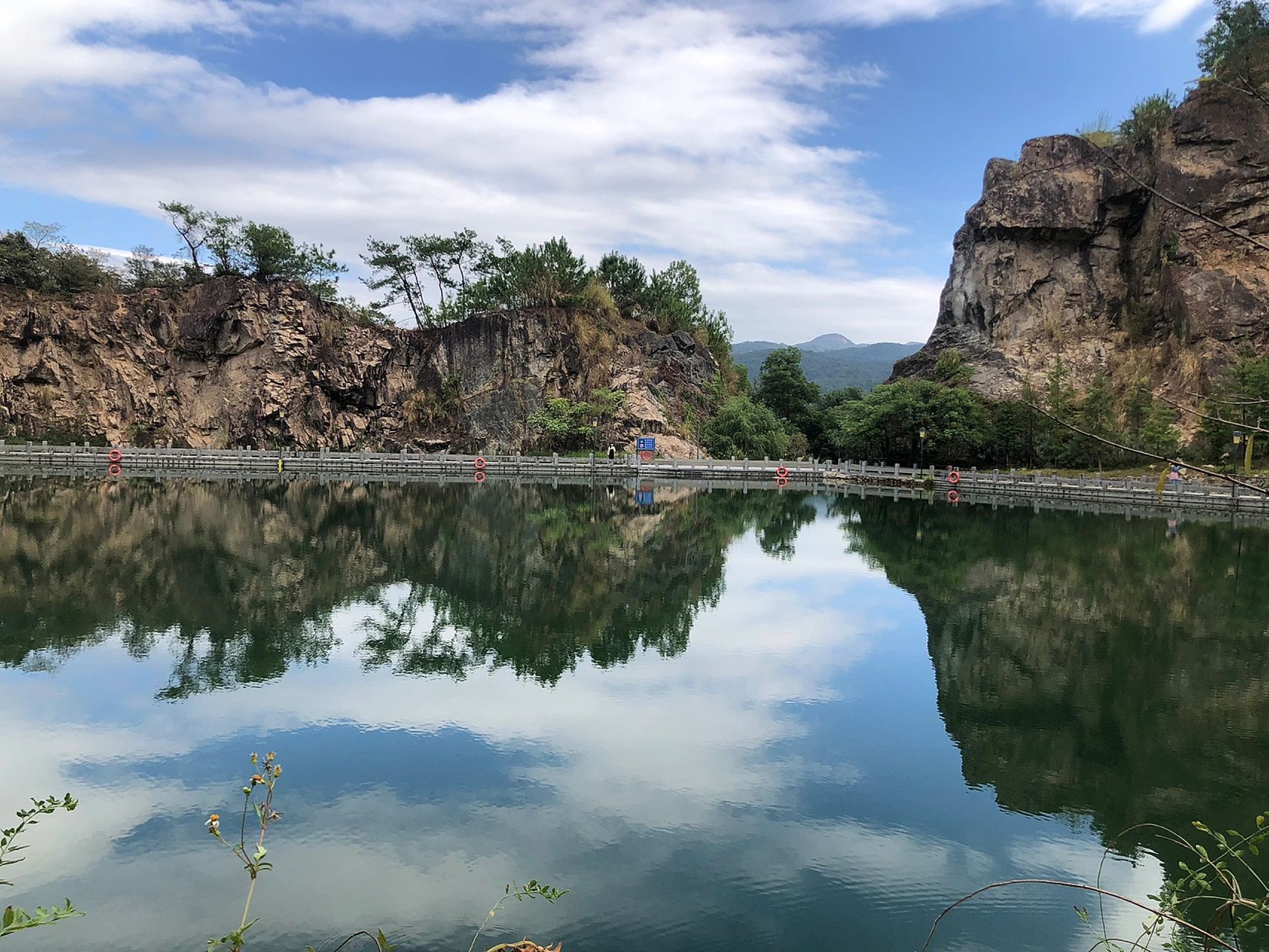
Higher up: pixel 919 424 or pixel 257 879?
pixel 919 424

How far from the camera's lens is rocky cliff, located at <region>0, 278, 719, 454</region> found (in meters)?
55.1

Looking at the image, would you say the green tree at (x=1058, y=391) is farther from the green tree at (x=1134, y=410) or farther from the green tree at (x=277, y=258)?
the green tree at (x=277, y=258)

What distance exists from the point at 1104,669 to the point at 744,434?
152 ft

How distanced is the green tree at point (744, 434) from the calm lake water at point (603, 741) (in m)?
38.1

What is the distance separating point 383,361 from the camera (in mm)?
62406

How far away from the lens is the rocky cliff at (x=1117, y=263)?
47.7 meters

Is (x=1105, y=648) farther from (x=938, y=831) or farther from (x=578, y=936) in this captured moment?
(x=578, y=936)

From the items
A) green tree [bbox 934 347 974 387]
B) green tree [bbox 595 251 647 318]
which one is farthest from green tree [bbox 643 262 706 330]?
green tree [bbox 934 347 974 387]

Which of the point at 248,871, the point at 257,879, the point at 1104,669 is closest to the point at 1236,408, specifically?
the point at 1104,669

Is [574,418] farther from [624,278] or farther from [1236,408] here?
[1236,408]

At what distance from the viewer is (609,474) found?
171 feet

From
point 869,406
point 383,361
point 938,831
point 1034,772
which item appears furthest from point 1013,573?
point 383,361

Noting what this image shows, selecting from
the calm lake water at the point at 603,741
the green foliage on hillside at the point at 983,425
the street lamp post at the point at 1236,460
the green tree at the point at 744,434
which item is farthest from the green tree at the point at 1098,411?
the calm lake water at the point at 603,741

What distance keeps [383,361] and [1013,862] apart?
196 ft
